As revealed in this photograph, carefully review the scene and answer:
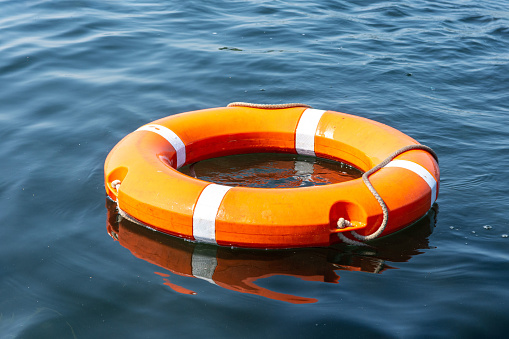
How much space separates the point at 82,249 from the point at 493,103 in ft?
12.8

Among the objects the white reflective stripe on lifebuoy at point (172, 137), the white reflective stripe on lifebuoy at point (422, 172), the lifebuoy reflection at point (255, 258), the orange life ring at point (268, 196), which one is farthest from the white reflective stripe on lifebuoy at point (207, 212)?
the white reflective stripe on lifebuoy at point (422, 172)

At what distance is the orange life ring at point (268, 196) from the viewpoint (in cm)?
323

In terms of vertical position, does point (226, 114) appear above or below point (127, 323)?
above

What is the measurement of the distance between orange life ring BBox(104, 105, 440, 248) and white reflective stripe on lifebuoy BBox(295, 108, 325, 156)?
17 cm

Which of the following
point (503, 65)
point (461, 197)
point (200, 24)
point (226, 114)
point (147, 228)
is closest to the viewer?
point (147, 228)

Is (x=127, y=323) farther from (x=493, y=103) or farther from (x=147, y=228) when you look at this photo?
(x=493, y=103)

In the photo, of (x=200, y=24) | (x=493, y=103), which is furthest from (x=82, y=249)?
(x=200, y=24)

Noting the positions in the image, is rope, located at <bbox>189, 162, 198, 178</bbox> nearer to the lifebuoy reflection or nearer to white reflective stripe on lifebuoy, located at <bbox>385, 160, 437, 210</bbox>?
the lifebuoy reflection

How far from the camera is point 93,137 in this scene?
15.6ft

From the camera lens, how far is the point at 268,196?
10.7ft

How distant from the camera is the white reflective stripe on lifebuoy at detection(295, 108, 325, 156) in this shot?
4.29 metres

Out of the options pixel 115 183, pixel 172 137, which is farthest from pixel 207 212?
pixel 172 137

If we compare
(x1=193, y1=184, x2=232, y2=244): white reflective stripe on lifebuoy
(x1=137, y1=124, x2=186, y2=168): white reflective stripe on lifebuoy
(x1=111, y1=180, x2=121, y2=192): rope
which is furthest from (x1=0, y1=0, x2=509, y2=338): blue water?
(x1=137, y1=124, x2=186, y2=168): white reflective stripe on lifebuoy

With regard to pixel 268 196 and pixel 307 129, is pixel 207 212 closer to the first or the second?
pixel 268 196
